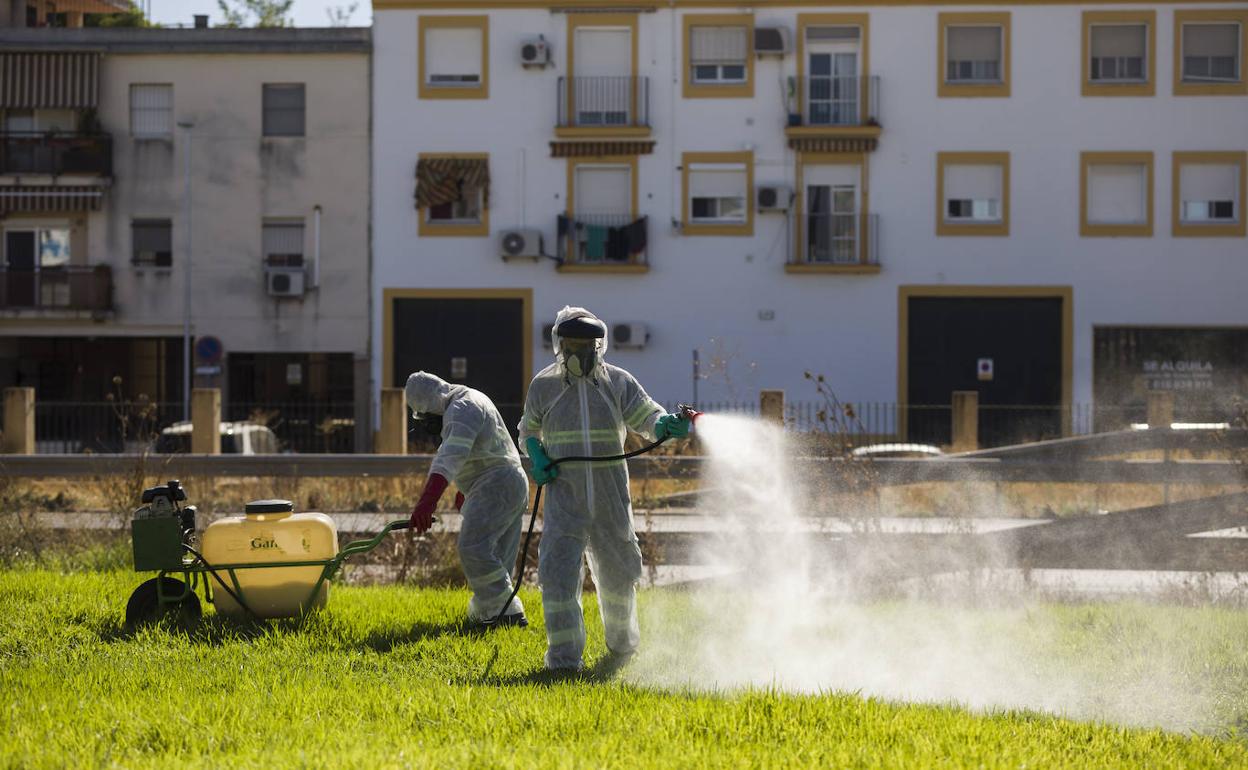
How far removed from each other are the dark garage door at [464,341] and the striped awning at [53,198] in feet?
24.9

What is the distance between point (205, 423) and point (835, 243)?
58.9 ft

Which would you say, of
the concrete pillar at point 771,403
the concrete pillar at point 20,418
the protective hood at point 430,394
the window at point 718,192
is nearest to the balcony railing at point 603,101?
the window at point 718,192

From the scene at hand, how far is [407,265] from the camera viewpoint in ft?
101

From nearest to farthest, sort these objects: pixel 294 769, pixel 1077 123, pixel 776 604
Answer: pixel 294 769
pixel 776 604
pixel 1077 123

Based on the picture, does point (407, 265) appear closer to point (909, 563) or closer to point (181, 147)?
point (181, 147)

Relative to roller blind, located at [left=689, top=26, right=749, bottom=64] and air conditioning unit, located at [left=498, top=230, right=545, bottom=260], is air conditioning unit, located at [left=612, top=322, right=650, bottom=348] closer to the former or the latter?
air conditioning unit, located at [left=498, top=230, right=545, bottom=260]

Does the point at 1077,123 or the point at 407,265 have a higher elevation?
the point at 1077,123

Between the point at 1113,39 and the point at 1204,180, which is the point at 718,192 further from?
the point at 1204,180

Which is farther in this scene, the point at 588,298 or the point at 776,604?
the point at 588,298

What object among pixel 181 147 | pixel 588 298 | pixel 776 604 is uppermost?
pixel 181 147

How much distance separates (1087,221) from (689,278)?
8.77 metres

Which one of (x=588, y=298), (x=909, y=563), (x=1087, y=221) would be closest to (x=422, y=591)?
(x=909, y=563)

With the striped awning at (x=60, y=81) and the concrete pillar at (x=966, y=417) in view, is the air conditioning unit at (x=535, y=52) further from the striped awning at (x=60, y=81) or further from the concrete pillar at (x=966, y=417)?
the concrete pillar at (x=966, y=417)

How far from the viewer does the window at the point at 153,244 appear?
3225 cm
